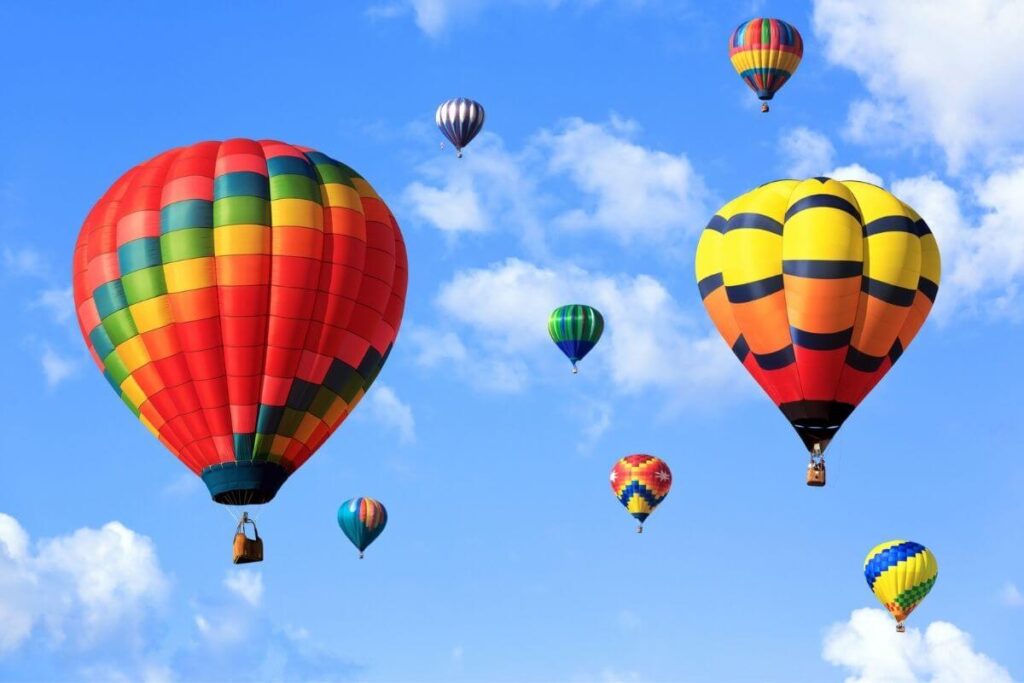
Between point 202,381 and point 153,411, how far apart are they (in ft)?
4.21

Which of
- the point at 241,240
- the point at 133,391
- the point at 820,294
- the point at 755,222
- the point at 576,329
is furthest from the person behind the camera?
the point at 576,329

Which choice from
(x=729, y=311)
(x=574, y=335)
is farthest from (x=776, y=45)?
(x=729, y=311)

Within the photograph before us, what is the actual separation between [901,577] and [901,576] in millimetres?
23

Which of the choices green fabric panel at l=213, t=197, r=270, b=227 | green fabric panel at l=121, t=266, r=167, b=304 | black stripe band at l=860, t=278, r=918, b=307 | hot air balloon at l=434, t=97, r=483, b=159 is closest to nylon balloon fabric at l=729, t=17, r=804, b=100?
hot air balloon at l=434, t=97, r=483, b=159

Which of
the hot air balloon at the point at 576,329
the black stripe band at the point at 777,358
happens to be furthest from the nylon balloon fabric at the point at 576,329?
the black stripe band at the point at 777,358

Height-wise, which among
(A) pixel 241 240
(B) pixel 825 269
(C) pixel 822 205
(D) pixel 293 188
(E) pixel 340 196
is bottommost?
(A) pixel 241 240

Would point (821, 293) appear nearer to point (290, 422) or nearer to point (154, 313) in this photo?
point (290, 422)

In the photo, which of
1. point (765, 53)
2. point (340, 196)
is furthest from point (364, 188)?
point (765, 53)

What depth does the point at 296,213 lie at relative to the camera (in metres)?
38.8

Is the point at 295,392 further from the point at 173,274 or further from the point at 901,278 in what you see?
the point at 901,278

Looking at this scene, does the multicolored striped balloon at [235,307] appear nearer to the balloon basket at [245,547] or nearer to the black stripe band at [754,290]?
the balloon basket at [245,547]

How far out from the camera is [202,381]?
38.1 meters

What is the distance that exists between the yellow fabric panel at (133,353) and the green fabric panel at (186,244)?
154cm

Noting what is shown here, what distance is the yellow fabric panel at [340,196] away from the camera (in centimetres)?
3947
